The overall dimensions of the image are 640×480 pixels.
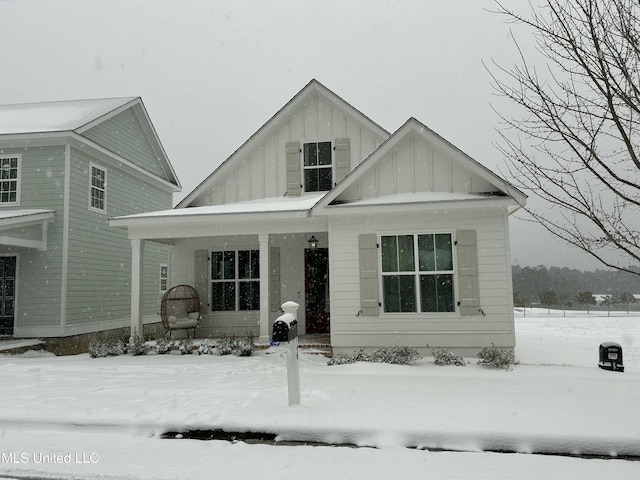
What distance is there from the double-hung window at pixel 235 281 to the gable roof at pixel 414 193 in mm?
3635

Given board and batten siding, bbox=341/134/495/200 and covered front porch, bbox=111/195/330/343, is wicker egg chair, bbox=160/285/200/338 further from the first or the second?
board and batten siding, bbox=341/134/495/200

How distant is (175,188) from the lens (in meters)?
19.6

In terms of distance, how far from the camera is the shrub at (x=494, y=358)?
8.16 m

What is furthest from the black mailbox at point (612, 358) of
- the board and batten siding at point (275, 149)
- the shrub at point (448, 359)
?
the board and batten siding at point (275, 149)

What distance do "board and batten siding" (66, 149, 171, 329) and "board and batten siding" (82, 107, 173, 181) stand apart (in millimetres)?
643

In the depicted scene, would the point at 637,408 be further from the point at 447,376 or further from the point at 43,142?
the point at 43,142

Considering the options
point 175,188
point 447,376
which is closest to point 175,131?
point 175,188

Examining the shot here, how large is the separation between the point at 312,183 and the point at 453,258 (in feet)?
15.6

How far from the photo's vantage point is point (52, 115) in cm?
1452

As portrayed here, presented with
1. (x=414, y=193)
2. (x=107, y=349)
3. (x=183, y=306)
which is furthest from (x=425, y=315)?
(x=107, y=349)

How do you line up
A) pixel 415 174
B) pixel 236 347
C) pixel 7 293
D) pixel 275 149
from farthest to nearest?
pixel 7 293
pixel 275 149
pixel 236 347
pixel 415 174

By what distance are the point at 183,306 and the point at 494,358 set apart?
7783mm

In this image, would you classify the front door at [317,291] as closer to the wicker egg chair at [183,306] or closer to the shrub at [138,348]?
the wicker egg chair at [183,306]

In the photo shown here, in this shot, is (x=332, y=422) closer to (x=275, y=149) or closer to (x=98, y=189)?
(x=275, y=149)
